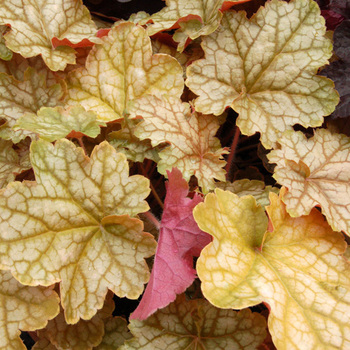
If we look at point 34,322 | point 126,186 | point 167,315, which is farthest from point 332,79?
point 34,322

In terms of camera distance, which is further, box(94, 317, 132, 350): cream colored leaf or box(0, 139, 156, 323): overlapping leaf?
box(94, 317, 132, 350): cream colored leaf

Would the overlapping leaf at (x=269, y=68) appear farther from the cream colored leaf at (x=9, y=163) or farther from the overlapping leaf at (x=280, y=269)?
the cream colored leaf at (x=9, y=163)

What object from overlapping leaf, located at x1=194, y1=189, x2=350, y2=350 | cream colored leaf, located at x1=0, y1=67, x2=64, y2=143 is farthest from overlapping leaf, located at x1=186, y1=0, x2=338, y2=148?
cream colored leaf, located at x1=0, y1=67, x2=64, y2=143

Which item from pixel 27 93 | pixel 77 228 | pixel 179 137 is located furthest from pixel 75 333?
pixel 27 93

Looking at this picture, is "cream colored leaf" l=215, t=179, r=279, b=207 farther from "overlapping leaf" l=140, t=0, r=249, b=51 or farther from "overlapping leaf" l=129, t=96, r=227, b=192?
"overlapping leaf" l=140, t=0, r=249, b=51

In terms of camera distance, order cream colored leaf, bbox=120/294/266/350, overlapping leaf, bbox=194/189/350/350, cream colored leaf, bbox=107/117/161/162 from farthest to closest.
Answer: cream colored leaf, bbox=107/117/161/162, cream colored leaf, bbox=120/294/266/350, overlapping leaf, bbox=194/189/350/350

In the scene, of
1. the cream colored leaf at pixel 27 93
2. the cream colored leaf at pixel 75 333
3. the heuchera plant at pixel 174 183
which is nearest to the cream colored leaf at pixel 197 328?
the heuchera plant at pixel 174 183

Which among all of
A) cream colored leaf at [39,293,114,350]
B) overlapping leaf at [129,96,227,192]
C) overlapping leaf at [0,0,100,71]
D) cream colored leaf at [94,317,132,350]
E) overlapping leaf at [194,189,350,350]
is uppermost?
overlapping leaf at [0,0,100,71]
